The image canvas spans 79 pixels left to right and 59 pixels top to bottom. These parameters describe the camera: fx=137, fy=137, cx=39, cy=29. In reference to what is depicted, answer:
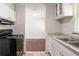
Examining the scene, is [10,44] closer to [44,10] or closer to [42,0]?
[42,0]

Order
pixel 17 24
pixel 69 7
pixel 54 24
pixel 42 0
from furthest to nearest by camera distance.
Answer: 1. pixel 54 24
2. pixel 17 24
3. pixel 69 7
4. pixel 42 0

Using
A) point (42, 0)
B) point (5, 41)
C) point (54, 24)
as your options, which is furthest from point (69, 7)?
point (42, 0)

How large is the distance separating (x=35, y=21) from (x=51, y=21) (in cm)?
56

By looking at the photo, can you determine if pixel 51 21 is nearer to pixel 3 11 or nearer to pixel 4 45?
pixel 3 11

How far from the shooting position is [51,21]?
4746 mm

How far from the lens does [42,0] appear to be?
104 cm

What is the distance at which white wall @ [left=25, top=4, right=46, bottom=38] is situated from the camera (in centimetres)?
436

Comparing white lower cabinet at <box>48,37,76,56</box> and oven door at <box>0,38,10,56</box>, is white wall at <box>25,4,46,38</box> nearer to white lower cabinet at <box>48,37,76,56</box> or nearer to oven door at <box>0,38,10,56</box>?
white lower cabinet at <box>48,37,76,56</box>

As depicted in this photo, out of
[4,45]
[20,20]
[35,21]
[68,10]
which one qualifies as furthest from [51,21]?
[4,45]

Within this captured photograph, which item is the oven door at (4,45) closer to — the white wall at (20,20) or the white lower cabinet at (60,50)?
the white lower cabinet at (60,50)

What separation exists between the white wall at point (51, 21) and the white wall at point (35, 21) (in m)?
0.17

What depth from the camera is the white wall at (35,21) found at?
172 inches

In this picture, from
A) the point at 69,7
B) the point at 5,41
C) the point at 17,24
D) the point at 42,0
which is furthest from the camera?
the point at 17,24

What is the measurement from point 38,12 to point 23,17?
20.8 inches
